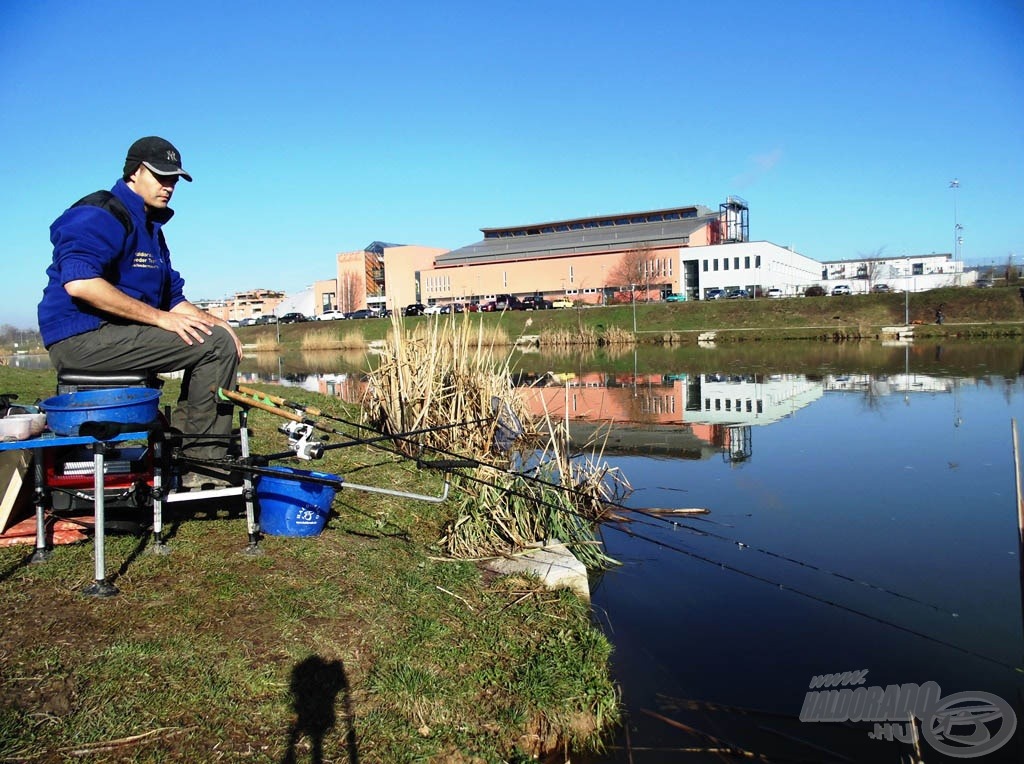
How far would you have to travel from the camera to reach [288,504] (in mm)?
4719

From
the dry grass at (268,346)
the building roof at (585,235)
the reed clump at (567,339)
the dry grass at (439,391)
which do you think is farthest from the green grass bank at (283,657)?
the building roof at (585,235)

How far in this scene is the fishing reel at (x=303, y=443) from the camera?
4262 mm

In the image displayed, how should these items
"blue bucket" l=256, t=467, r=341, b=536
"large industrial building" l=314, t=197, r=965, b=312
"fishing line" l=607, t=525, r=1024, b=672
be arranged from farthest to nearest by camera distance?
"large industrial building" l=314, t=197, r=965, b=312
"blue bucket" l=256, t=467, r=341, b=536
"fishing line" l=607, t=525, r=1024, b=672

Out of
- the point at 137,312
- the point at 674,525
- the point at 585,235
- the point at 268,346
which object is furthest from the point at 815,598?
the point at 585,235

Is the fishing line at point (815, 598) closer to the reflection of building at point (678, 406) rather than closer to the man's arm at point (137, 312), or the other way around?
the reflection of building at point (678, 406)

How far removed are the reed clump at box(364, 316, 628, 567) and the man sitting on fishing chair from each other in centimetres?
206

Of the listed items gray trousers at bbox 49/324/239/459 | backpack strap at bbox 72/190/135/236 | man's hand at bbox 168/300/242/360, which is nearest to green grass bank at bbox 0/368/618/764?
gray trousers at bbox 49/324/239/459

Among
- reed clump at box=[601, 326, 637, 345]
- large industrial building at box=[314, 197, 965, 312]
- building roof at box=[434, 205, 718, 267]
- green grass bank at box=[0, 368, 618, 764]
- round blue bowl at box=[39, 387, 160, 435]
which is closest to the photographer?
green grass bank at box=[0, 368, 618, 764]

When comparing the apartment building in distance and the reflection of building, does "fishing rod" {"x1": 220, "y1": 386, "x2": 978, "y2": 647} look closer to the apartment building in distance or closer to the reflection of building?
the reflection of building

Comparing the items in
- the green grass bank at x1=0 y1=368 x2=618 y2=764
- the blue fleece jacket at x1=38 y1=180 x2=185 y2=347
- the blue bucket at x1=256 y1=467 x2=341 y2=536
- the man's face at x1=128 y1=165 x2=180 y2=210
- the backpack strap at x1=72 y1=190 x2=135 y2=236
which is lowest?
the green grass bank at x1=0 y1=368 x2=618 y2=764

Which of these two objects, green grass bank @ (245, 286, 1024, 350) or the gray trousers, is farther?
green grass bank @ (245, 286, 1024, 350)

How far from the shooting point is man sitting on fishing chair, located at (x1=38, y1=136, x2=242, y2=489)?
3.92 meters

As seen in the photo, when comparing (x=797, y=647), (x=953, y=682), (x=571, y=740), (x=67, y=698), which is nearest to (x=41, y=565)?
(x=67, y=698)

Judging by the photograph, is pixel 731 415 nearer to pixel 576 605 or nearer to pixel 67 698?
pixel 576 605
